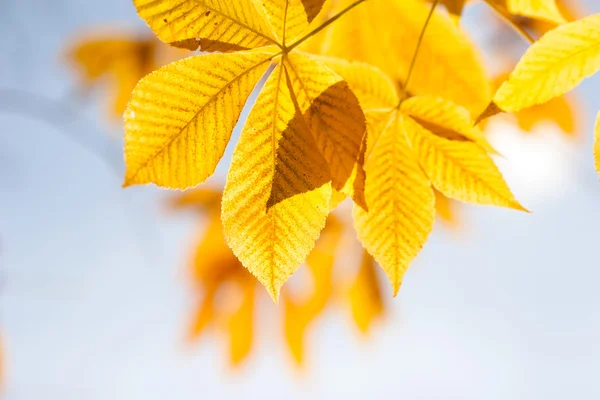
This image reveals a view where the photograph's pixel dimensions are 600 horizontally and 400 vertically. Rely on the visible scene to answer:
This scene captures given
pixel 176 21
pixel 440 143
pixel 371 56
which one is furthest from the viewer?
pixel 371 56

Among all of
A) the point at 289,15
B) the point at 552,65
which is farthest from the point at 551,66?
the point at 289,15

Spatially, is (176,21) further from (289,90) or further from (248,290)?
(248,290)

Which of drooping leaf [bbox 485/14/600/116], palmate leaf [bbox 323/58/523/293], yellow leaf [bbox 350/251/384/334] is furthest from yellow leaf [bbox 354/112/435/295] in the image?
yellow leaf [bbox 350/251/384/334]

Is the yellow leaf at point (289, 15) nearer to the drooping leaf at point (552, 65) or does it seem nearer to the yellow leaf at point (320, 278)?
the drooping leaf at point (552, 65)

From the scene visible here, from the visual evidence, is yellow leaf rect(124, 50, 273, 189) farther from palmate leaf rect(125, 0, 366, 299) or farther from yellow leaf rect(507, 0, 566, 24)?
yellow leaf rect(507, 0, 566, 24)

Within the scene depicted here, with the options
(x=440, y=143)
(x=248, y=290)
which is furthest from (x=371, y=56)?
(x=248, y=290)

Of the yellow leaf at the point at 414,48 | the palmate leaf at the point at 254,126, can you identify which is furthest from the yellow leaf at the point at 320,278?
the palmate leaf at the point at 254,126
